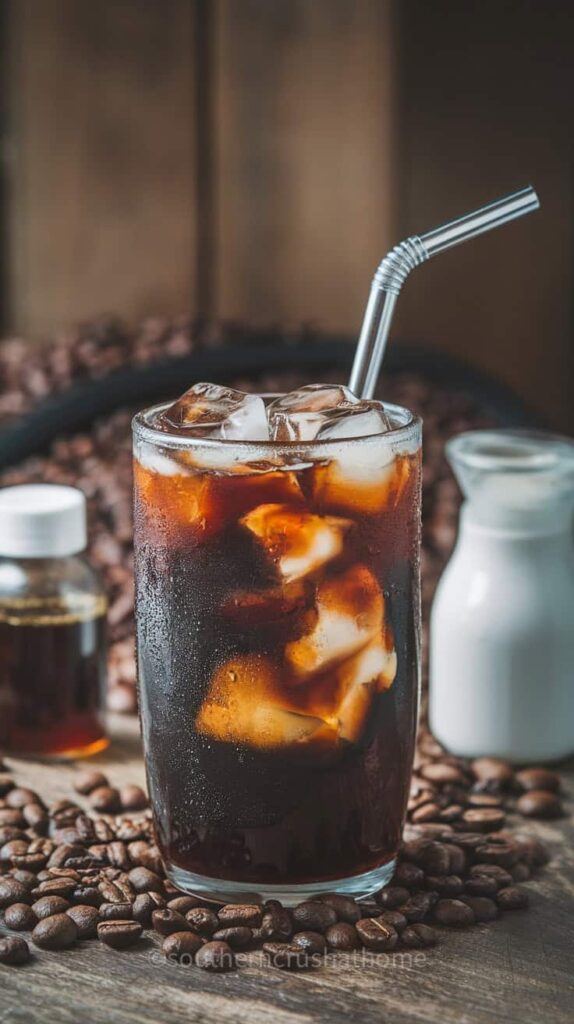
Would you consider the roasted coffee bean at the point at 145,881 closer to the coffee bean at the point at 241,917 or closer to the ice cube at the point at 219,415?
the coffee bean at the point at 241,917

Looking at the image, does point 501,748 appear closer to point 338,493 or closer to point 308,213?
point 338,493

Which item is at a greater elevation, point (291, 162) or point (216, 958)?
point (291, 162)

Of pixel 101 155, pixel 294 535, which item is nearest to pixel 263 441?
pixel 294 535

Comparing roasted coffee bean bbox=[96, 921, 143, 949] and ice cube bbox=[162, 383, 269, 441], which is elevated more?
ice cube bbox=[162, 383, 269, 441]

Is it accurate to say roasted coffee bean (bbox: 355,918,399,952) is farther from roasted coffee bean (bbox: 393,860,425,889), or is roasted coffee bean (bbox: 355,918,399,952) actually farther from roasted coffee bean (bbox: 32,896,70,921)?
roasted coffee bean (bbox: 32,896,70,921)

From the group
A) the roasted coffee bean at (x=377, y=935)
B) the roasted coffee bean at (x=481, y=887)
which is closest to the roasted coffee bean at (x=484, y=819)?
the roasted coffee bean at (x=481, y=887)

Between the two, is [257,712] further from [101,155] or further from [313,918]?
[101,155]

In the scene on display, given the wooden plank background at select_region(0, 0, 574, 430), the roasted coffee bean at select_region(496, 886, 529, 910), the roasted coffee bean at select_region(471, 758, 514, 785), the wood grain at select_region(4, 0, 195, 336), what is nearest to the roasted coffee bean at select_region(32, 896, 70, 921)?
the roasted coffee bean at select_region(496, 886, 529, 910)
